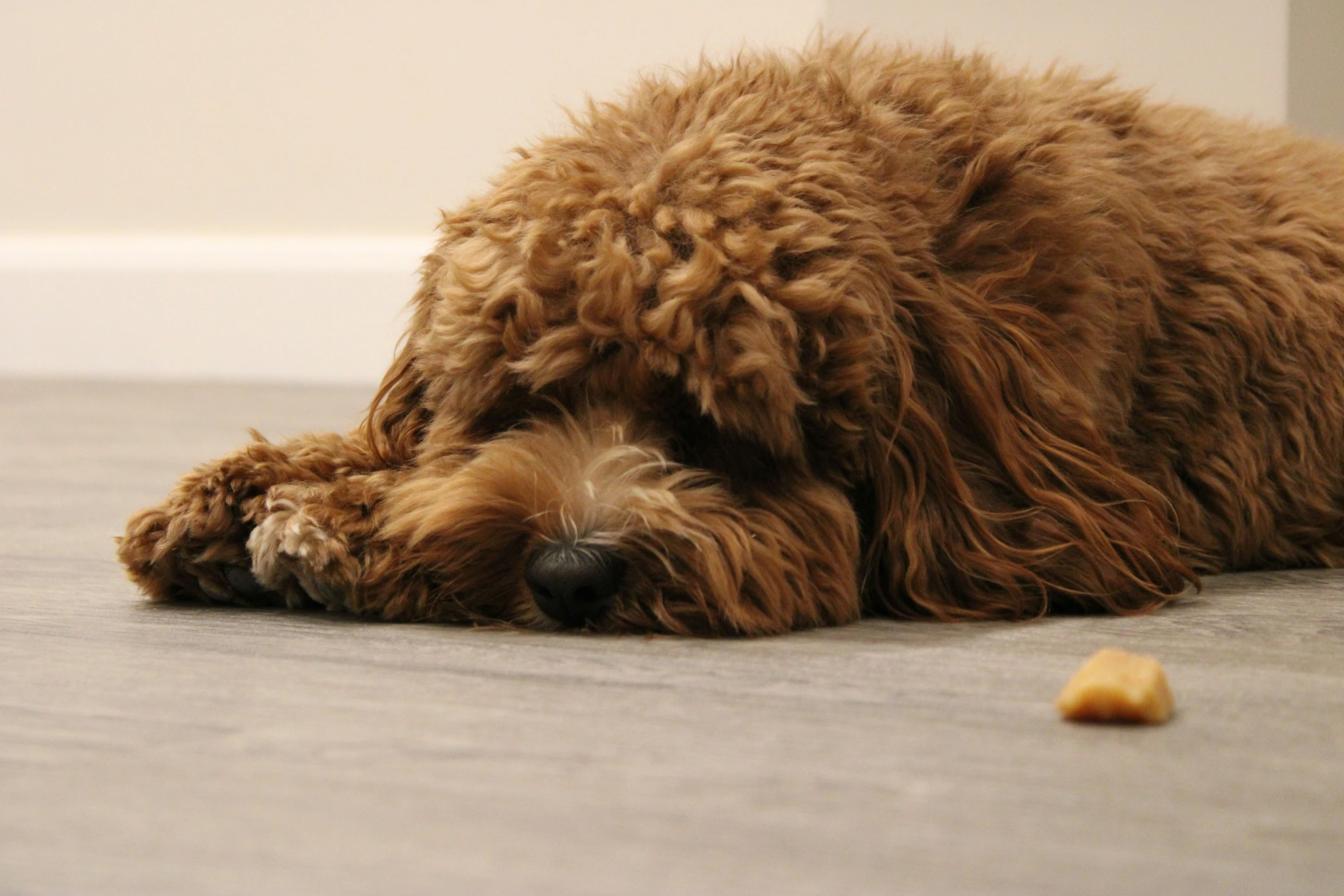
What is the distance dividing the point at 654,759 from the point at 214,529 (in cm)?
115

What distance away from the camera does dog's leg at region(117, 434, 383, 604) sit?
2553 millimetres

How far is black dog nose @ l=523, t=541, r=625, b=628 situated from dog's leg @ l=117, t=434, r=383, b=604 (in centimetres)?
51

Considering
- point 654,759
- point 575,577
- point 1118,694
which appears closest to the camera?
point 654,759

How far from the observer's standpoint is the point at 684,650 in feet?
7.41

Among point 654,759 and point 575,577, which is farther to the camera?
point 575,577

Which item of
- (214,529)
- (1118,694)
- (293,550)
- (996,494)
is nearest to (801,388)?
(996,494)

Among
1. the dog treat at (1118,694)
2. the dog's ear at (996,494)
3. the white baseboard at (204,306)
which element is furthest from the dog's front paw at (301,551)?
the white baseboard at (204,306)

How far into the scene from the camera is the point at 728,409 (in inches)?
92.4

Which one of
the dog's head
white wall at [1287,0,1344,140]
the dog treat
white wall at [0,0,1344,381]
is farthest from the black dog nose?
white wall at [0,0,1344,381]

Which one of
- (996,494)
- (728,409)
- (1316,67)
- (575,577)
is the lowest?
(575,577)

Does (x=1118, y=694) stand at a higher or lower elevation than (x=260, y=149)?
lower

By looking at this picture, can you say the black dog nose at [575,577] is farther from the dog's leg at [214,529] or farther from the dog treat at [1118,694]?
the dog treat at [1118,694]

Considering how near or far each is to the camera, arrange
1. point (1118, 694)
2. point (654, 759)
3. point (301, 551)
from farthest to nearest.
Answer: point (301, 551) < point (1118, 694) < point (654, 759)

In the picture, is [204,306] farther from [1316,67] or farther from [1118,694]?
[1118,694]
